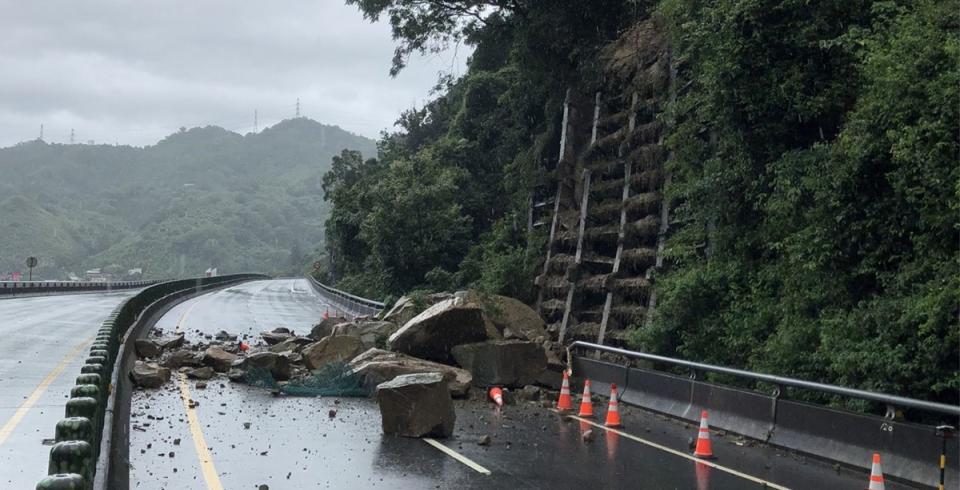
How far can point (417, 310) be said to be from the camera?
2369 centimetres

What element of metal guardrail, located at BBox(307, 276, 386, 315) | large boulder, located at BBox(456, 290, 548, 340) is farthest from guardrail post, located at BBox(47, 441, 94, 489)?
metal guardrail, located at BBox(307, 276, 386, 315)

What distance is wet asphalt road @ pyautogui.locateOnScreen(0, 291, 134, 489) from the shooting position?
1055 centimetres

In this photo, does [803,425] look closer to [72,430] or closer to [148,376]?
[72,430]

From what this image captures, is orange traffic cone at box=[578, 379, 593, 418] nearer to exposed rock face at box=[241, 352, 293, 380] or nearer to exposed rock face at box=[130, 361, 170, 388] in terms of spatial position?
exposed rock face at box=[241, 352, 293, 380]

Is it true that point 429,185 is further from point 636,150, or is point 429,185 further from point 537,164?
point 636,150

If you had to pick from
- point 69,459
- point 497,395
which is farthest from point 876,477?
point 497,395

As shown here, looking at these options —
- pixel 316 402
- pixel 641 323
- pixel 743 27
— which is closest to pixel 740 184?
pixel 743 27

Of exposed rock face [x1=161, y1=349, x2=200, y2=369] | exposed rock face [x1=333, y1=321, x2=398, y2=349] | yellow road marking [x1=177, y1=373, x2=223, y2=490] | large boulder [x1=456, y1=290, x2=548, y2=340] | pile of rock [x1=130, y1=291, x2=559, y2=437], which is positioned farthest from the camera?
exposed rock face [x1=333, y1=321, x2=398, y2=349]

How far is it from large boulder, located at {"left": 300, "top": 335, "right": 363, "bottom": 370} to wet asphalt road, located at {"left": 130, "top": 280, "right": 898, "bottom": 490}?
3.04 metres

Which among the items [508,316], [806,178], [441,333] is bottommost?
[441,333]

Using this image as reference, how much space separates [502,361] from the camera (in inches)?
711

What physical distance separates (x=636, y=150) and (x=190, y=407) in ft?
49.3

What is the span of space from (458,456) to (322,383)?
6572 mm

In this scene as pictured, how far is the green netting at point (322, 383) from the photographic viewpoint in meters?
17.2
